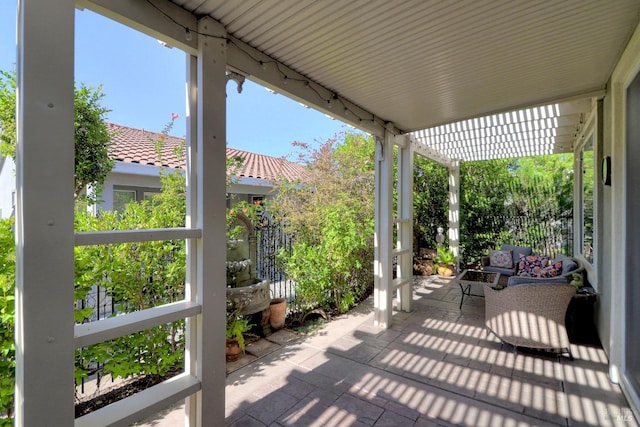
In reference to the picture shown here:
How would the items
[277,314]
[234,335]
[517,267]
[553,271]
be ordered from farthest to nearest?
[517,267]
[553,271]
[277,314]
[234,335]

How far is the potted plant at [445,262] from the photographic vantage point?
24.4 feet

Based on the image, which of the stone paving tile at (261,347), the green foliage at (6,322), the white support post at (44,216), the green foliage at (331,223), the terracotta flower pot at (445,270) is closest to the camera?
the white support post at (44,216)

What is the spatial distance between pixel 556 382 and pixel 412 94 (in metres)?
3.09

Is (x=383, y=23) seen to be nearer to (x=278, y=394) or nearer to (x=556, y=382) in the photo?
(x=278, y=394)

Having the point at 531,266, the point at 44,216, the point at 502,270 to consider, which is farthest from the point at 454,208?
the point at 44,216

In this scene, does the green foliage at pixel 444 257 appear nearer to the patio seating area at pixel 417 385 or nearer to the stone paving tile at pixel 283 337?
the patio seating area at pixel 417 385

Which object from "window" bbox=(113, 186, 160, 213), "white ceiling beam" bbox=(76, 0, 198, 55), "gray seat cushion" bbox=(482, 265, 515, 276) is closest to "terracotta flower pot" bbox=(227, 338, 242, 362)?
"white ceiling beam" bbox=(76, 0, 198, 55)

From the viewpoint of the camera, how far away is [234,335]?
3326 mm

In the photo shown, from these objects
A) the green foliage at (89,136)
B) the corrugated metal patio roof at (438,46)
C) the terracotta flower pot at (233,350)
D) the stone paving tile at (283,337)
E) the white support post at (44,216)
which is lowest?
the stone paving tile at (283,337)

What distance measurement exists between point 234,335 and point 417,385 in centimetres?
191

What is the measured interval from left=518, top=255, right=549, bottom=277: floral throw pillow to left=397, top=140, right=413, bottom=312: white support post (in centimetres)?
210

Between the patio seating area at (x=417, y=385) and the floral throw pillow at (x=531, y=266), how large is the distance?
182 centimetres

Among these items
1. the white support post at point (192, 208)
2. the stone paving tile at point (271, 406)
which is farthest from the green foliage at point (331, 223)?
the white support post at point (192, 208)

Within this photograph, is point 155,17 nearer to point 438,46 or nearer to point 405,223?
point 438,46
